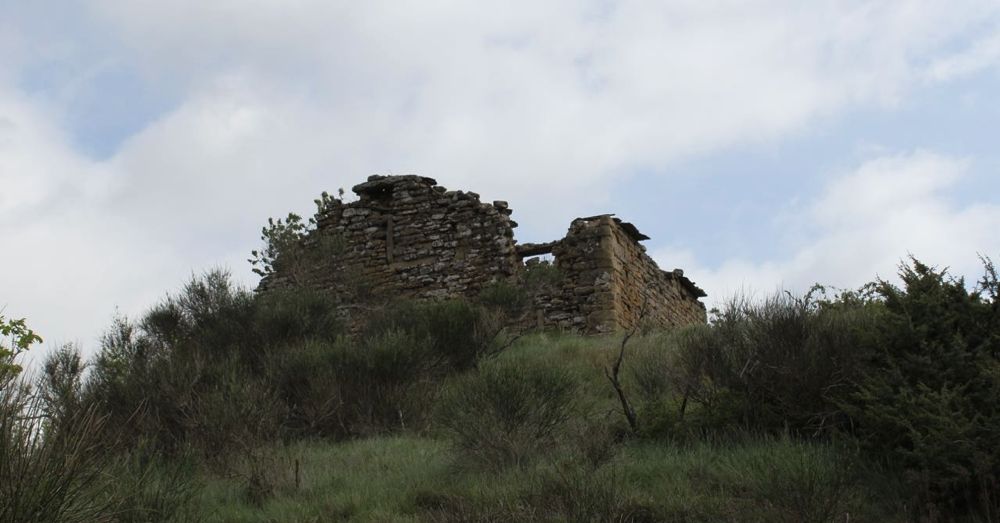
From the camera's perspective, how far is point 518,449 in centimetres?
853

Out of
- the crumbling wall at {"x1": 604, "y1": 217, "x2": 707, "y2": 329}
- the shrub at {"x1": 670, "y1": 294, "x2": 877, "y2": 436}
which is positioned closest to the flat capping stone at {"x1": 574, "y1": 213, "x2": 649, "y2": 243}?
the crumbling wall at {"x1": 604, "y1": 217, "x2": 707, "y2": 329}

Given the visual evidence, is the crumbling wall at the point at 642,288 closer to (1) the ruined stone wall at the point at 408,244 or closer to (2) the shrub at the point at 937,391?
(1) the ruined stone wall at the point at 408,244

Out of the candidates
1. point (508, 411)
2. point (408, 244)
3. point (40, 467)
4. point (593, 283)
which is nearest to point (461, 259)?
point (408, 244)

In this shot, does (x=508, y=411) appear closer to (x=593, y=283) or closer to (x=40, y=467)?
(x=40, y=467)

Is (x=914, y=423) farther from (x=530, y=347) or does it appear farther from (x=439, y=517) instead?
(x=530, y=347)

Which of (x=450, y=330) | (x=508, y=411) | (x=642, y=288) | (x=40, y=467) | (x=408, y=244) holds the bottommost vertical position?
(x=40, y=467)

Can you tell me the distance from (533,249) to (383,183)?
10.5 ft

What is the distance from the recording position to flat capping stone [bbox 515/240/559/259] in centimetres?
1852

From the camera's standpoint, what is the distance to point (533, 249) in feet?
61.4

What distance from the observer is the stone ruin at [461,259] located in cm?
1761

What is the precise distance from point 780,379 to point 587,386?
3.03m

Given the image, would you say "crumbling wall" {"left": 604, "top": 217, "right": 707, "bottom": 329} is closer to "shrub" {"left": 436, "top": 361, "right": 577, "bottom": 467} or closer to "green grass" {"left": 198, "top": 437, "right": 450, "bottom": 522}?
"shrub" {"left": 436, "top": 361, "right": 577, "bottom": 467}

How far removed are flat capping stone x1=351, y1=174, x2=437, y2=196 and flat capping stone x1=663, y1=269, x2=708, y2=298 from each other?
5.58 meters

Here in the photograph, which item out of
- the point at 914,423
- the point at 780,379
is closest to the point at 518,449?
the point at 780,379
